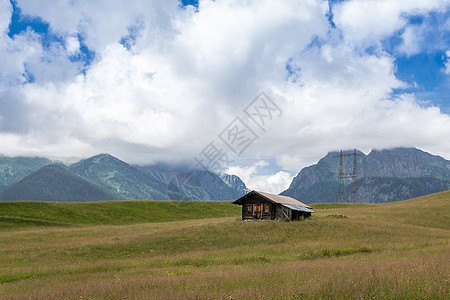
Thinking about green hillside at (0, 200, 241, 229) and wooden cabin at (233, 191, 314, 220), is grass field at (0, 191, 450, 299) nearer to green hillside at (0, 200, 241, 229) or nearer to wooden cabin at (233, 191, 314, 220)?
green hillside at (0, 200, 241, 229)

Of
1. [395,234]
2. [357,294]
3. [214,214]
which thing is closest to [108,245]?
[357,294]

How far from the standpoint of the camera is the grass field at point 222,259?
8.03 m

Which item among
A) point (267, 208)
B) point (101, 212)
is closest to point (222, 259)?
point (267, 208)

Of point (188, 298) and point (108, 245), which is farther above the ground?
point (188, 298)

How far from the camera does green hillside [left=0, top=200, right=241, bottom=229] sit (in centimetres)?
5712

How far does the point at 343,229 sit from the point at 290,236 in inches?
296

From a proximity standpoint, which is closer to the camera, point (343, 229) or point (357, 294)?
point (357, 294)

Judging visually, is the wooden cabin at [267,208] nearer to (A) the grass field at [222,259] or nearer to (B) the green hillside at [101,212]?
(A) the grass field at [222,259]

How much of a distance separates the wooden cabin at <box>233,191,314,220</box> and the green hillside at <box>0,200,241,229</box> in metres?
30.8

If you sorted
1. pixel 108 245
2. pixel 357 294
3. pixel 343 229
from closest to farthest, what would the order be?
pixel 357 294 → pixel 108 245 → pixel 343 229

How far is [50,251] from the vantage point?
26172mm

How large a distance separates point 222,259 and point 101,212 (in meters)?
61.3

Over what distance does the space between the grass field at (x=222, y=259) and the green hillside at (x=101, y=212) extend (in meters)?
0.28

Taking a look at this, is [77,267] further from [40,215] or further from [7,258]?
[40,215]
